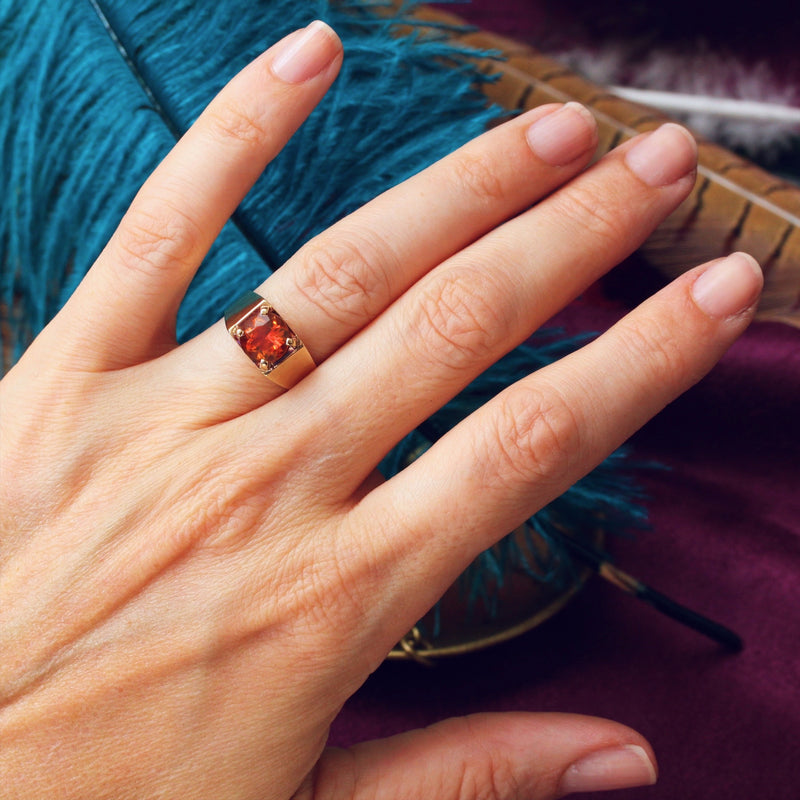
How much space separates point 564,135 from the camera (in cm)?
72

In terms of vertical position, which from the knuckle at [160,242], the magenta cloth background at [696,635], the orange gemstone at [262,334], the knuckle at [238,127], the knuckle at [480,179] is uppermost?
the knuckle at [238,127]

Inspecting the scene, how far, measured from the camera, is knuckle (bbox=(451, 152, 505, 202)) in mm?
730

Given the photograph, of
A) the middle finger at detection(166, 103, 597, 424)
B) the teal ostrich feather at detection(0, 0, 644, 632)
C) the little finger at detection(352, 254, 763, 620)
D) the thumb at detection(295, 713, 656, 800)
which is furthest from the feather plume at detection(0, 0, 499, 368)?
the thumb at detection(295, 713, 656, 800)

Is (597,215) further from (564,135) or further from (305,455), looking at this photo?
(305,455)

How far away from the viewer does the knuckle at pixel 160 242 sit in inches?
28.6

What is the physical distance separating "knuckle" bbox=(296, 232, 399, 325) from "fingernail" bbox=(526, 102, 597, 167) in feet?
0.54

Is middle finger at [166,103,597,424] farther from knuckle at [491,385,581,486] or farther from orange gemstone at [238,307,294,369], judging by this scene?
knuckle at [491,385,581,486]

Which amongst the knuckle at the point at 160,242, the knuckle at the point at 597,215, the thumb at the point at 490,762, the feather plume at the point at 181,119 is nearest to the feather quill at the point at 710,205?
the feather plume at the point at 181,119

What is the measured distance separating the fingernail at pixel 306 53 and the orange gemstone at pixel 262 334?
21 cm

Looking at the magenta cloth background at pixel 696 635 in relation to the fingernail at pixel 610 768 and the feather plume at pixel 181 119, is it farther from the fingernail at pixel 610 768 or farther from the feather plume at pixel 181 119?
the feather plume at pixel 181 119

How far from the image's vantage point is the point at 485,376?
83 cm

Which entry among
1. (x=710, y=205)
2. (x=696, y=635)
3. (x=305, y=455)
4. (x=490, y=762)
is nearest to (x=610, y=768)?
(x=490, y=762)

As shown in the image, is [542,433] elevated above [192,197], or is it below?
below

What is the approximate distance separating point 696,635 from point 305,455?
52cm
